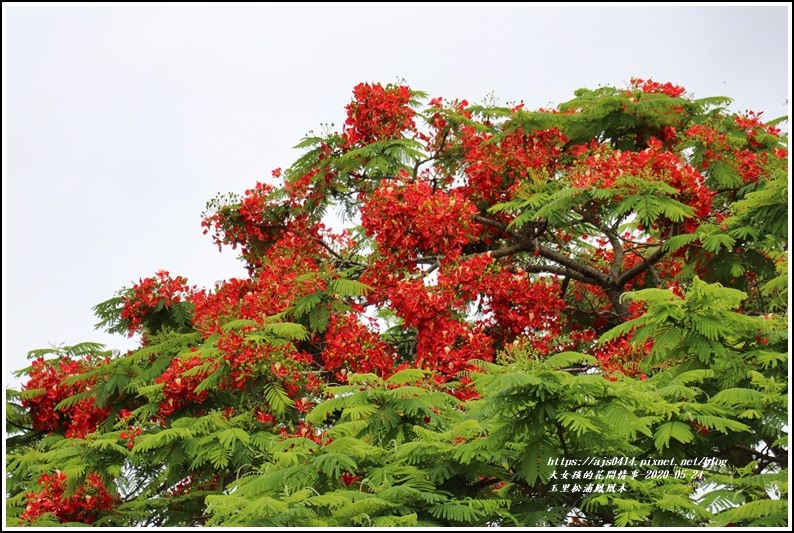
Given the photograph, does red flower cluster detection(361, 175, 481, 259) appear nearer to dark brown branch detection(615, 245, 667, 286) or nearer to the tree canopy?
the tree canopy

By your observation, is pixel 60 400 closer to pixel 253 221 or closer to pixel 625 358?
pixel 253 221

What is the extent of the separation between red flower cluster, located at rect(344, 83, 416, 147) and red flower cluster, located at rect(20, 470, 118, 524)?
397 centimetres

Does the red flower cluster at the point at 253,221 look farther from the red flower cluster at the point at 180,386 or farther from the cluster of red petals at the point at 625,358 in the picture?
the cluster of red petals at the point at 625,358

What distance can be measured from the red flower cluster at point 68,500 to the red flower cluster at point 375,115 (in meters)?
3.97

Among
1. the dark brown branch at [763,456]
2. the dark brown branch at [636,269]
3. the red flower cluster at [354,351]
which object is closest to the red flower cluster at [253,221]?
the red flower cluster at [354,351]

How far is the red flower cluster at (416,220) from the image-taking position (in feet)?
29.2

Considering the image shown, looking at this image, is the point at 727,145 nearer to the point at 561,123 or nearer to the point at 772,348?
the point at 561,123

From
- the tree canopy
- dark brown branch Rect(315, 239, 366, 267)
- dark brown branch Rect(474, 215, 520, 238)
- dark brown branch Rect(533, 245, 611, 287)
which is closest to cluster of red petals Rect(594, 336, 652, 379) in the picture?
the tree canopy

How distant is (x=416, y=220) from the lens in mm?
8875

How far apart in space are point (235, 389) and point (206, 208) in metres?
2.75

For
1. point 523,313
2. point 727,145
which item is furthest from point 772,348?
point 727,145

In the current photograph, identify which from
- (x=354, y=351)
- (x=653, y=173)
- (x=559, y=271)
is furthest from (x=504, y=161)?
(x=354, y=351)

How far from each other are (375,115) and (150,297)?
286 cm

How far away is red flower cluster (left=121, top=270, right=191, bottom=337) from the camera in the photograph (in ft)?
32.4
